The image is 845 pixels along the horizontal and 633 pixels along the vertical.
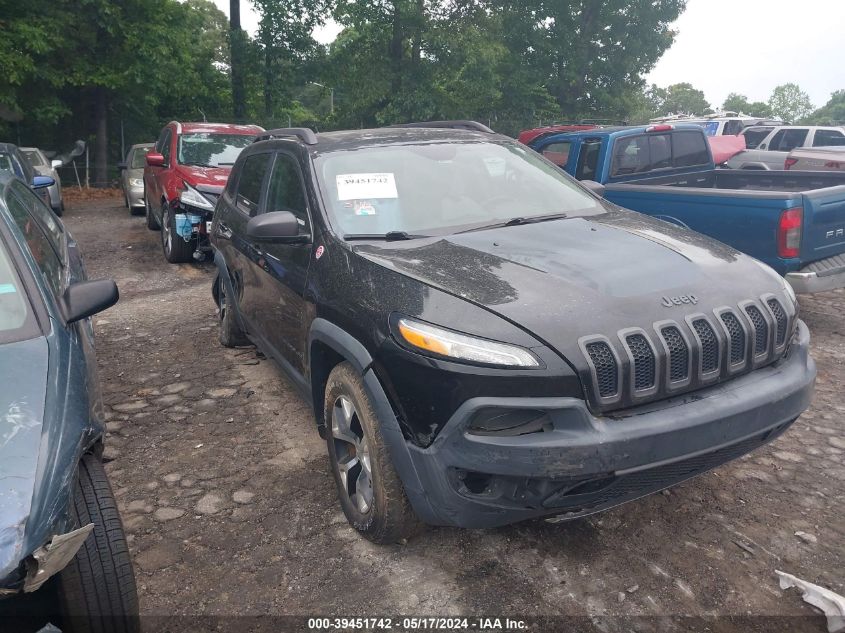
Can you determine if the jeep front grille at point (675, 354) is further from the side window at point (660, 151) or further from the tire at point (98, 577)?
the side window at point (660, 151)

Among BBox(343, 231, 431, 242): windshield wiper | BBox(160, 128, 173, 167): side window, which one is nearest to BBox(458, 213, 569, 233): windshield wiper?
BBox(343, 231, 431, 242): windshield wiper

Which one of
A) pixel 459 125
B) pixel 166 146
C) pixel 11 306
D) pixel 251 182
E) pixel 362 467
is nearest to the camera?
pixel 11 306

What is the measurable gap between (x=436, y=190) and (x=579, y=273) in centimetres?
115

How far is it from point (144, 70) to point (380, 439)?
1801cm

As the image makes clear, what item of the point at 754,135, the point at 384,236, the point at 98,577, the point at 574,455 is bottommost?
the point at 98,577

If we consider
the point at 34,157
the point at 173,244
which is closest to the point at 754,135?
the point at 173,244

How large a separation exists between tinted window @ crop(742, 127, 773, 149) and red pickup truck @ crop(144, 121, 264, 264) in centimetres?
1329

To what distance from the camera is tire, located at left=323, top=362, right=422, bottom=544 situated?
279 cm

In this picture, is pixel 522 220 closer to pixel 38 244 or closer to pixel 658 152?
pixel 38 244

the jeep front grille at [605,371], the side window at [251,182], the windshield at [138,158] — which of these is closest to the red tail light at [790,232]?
the jeep front grille at [605,371]

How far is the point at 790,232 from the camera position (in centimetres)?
523

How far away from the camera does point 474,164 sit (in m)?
3.98

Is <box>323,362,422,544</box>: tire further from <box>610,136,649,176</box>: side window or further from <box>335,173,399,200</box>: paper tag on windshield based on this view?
<box>610,136,649,176</box>: side window

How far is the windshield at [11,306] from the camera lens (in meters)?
2.53
